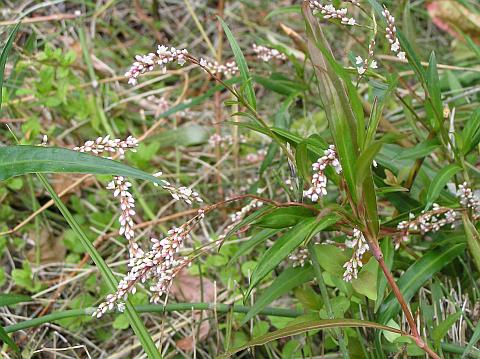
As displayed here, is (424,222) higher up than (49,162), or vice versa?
(49,162)

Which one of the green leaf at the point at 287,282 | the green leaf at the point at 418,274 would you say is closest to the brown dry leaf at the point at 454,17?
the green leaf at the point at 418,274

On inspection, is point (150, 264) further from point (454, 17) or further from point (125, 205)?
point (454, 17)

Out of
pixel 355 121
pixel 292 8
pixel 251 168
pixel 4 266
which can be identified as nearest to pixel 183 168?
pixel 251 168

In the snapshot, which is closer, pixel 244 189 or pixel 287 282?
pixel 287 282

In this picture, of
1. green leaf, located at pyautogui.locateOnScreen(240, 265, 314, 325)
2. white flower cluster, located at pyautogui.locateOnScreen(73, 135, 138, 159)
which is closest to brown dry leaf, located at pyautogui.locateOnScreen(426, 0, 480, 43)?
green leaf, located at pyautogui.locateOnScreen(240, 265, 314, 325)

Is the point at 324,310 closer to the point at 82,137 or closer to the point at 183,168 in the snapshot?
the point at 183,168

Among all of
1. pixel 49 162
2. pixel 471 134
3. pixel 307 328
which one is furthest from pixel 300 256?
pixel 49 162

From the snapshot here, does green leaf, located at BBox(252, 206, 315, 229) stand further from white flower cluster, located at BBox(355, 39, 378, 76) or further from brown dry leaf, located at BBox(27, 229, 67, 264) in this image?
brown dry leaf, located at BBox(27, 229, 67, 264)

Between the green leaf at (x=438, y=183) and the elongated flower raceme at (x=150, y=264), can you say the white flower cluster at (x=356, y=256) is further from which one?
the elongated flower raceme at (x=150, y=264)
